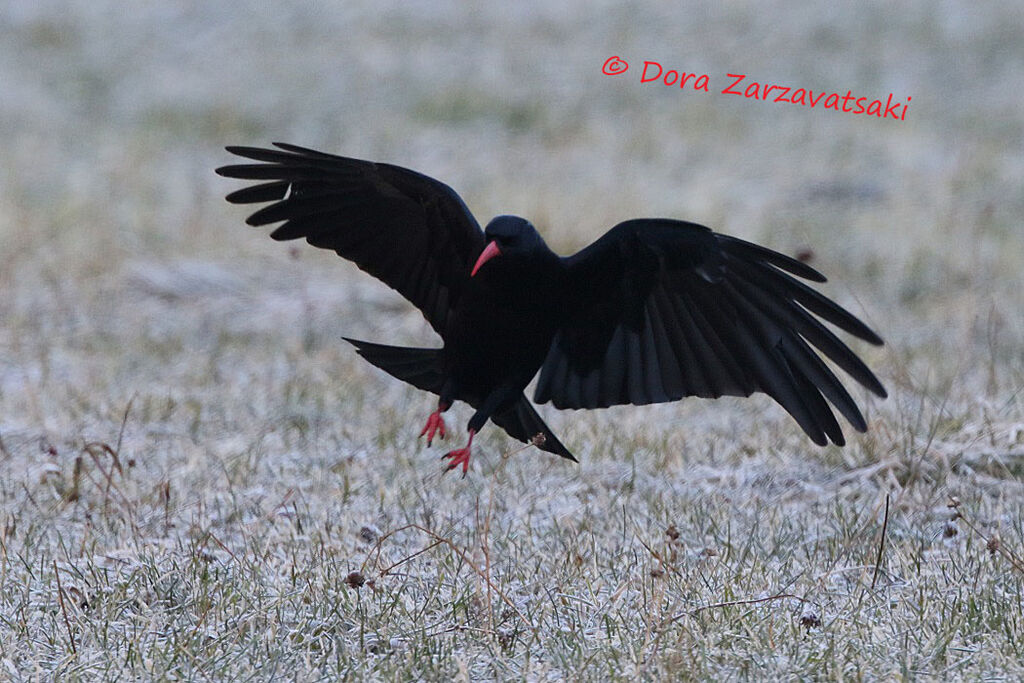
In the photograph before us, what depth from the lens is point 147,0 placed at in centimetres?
1958

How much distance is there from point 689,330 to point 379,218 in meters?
1.09

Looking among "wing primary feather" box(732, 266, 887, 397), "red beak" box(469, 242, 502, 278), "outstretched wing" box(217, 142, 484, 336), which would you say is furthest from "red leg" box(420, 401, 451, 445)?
"wing primary feather" box(732, 266, 887, 397)

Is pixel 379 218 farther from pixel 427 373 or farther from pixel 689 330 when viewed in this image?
pixel 689 330

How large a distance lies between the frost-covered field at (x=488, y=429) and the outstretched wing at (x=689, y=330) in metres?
0.42

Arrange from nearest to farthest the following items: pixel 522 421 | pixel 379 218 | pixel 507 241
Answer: pixel 507 241
pixel 379 218
pixel 522 421

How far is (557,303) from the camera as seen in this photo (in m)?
4.15

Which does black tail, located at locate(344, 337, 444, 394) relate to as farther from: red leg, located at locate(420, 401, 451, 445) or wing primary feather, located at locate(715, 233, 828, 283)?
wing primary feather, located at locate(715, 233, 828, 283)

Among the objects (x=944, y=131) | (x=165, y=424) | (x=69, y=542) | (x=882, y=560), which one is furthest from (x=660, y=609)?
(x=944, y=131)

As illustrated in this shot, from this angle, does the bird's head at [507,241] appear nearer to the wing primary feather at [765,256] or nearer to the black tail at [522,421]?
the wing primary feather at [765,256]

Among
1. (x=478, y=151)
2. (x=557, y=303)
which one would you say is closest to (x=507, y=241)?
(x=557, y=303)

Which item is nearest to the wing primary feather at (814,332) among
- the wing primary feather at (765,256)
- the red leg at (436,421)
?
the wing primary feather at (765,256)

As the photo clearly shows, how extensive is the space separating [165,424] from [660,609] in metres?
2.91

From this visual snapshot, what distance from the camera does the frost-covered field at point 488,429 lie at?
10.9ft

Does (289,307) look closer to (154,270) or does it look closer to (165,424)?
(154,270)
